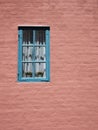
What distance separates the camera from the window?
7902 mm

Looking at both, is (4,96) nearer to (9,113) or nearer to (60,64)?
(9,113)

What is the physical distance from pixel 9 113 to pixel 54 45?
77.2 inches

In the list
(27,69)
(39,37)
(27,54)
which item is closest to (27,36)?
(39,37)

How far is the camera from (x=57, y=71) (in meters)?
7.81

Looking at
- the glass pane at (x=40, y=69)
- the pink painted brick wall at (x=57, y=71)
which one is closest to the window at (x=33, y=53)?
the glass pane at (x=40, y=69)

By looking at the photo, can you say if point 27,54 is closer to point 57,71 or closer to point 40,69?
point 40,69

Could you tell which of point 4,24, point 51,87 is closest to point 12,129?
point 51,87

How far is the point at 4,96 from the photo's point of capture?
7.67 metres

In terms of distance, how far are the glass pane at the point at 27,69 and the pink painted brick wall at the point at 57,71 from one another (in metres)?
0.25

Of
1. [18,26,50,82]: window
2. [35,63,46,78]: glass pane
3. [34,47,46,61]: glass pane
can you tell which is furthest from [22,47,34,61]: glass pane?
[35,63,46,78]: glass pane

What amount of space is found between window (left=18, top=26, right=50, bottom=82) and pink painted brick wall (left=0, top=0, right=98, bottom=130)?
0.15 metres

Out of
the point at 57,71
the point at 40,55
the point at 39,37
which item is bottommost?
the point at 57,71

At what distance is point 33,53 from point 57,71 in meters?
0.76

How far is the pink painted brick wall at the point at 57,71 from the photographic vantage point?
7648 millimetres
